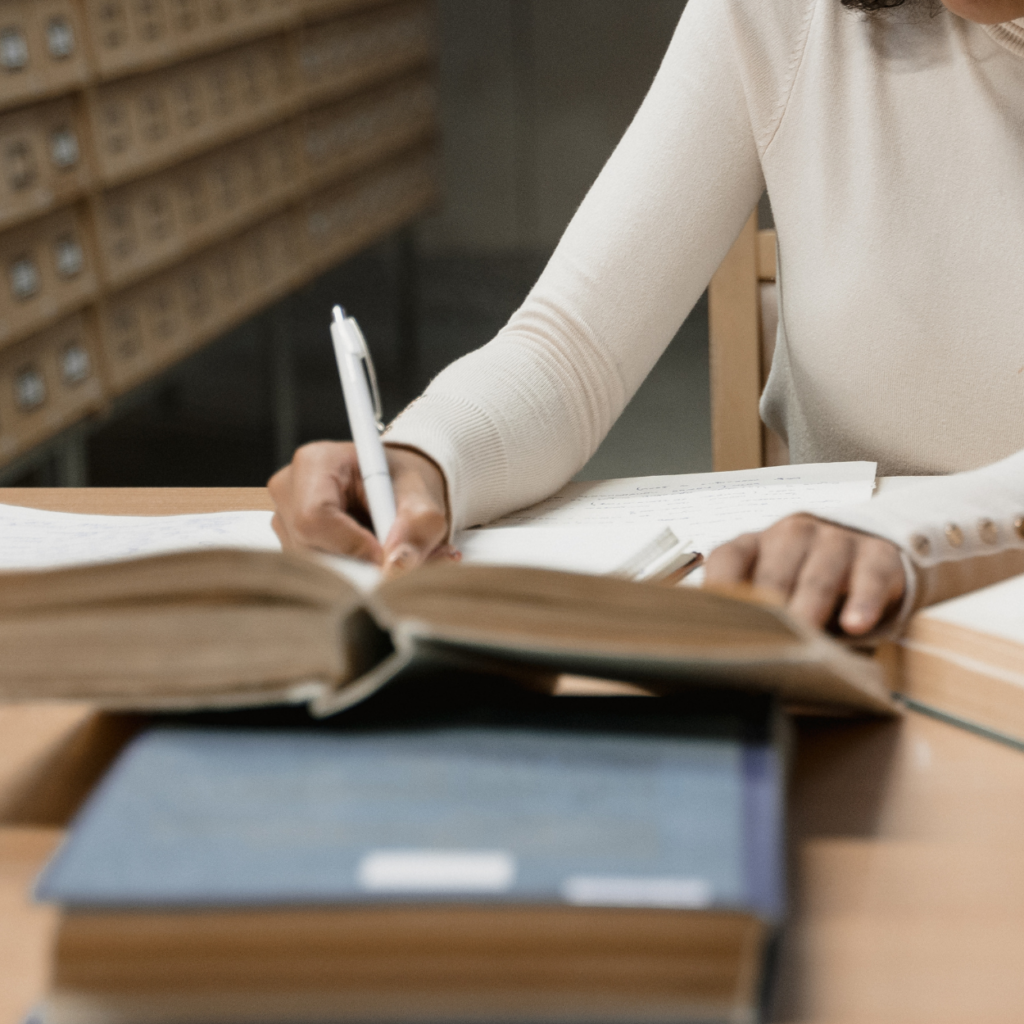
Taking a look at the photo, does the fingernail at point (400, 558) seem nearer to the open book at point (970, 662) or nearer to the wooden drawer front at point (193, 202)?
the open book at point (970, 662)

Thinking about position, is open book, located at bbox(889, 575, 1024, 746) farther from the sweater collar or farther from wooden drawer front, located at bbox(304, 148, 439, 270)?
wooden drawer front, located at bbox(304, 148, 439, 270)

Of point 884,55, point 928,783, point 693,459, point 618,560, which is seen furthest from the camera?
point 693,459

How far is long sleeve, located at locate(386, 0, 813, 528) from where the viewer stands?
0.86 metres

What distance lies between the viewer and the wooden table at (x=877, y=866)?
0.32m

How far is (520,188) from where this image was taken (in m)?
2.89

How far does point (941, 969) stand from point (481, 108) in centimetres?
280

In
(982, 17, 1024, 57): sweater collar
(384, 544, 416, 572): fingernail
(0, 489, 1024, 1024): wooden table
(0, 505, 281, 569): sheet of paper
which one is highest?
(982, 17, 1024, 57): sweater collar

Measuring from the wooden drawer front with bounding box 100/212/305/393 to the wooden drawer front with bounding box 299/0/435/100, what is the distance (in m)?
0.37

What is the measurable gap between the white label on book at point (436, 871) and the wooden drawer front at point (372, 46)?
9.13ft

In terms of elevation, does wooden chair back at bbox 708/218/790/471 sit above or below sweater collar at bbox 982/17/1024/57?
below

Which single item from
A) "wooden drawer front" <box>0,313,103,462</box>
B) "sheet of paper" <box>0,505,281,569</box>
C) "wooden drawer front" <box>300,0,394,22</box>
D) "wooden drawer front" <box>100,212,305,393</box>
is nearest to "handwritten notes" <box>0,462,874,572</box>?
"sheet of paper" <box>0,505,281,569</box>

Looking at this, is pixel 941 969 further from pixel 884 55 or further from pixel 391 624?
pixel 884 55

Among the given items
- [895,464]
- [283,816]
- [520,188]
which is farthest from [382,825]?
[520,188]

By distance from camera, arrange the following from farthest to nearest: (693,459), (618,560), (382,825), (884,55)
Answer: (693,459) < (884,55) < (618,560) < (382,825)
